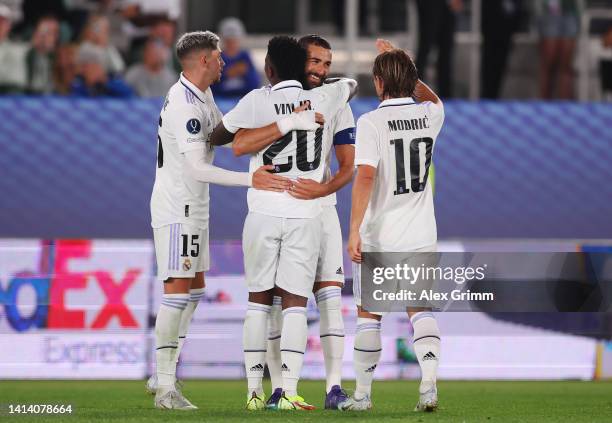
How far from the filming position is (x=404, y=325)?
994 cm

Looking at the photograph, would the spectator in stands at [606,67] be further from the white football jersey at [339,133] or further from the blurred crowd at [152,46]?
the white football jersey at [339,133]

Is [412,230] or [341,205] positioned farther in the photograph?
[341,205]

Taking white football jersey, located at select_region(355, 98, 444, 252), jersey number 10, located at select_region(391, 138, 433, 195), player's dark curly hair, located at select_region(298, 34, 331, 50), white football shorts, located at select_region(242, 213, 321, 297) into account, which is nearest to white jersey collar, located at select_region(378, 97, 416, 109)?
white football jersey, located at select_region(355, 98, 444, 252)

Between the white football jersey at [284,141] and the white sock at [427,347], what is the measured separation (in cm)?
75

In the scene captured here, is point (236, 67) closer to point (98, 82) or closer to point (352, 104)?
point (352, 104)

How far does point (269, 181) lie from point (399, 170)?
2.03 ft

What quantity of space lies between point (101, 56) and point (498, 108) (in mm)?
3502

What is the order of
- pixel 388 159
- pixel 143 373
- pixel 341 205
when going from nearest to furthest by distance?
pixel 388 159, pixel 143 373, pixel 341 205

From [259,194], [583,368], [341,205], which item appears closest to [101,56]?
[341,205]

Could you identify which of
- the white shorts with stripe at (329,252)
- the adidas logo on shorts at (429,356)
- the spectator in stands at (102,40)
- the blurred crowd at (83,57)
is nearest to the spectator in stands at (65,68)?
the blurred crowd at (83,57)

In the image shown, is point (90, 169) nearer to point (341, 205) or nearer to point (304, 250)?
point (341, 205)

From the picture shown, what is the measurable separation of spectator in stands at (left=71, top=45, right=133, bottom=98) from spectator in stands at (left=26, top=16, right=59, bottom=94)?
0.79 feet

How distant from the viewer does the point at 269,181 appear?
675cm

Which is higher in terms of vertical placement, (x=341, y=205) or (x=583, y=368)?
(x=341, y=205)
